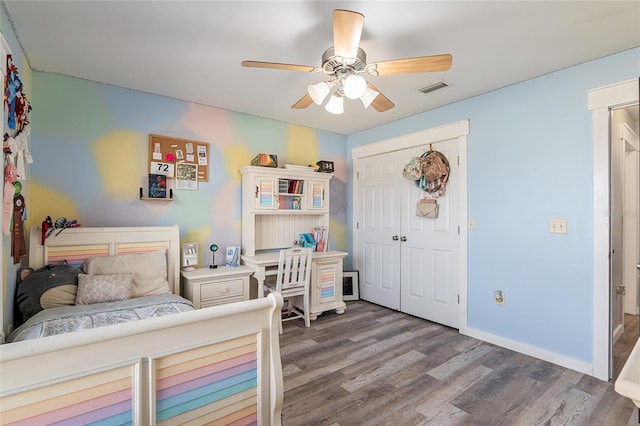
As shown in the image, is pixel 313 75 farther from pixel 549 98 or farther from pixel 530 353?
pixel 530 353

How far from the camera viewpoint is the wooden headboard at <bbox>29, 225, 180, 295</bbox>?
2364 mm

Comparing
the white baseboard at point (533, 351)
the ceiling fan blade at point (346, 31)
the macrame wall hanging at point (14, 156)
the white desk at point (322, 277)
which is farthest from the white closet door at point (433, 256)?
the macrame wall hanging at point (14, 156)

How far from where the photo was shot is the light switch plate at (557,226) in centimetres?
248

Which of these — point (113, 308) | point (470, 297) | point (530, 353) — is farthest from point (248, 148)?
point (530, 353)

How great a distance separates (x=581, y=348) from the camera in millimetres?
2393

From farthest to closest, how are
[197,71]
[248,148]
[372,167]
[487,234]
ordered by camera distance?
1. [372,167]
2. [248,148]
3. [487,234]
4. [197,71]

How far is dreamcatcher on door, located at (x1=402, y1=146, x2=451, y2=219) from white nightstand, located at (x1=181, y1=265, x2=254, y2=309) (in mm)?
2104

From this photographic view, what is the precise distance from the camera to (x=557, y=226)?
8.28 feet

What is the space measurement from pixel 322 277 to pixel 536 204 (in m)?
2.32

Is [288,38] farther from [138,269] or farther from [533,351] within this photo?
[533,351]

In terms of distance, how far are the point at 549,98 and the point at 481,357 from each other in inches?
91.9

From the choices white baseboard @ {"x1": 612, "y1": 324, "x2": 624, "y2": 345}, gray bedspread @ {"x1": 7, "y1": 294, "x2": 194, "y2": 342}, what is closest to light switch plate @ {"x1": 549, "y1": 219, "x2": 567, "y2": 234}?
white baseboard @ {"x1": 612, "y1": 324, "x2": 624, "y2": 345}

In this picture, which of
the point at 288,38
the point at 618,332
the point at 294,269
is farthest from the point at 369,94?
the point at 618,332

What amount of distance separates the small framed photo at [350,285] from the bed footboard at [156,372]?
9.63 feet
